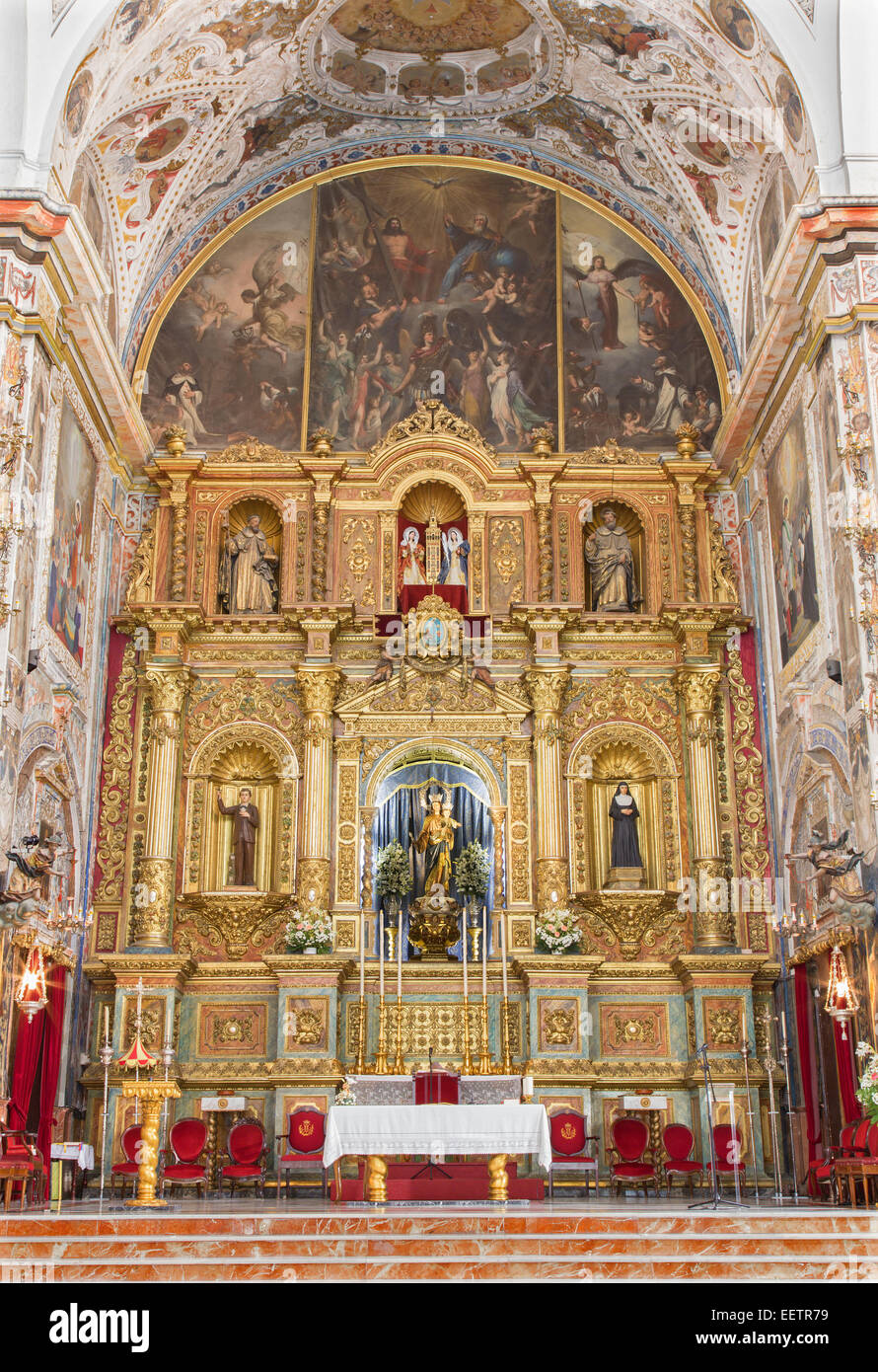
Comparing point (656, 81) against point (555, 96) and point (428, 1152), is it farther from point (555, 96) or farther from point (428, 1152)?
point (428, 1152)

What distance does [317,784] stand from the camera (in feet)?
62.8

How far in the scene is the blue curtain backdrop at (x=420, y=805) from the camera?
1944cm

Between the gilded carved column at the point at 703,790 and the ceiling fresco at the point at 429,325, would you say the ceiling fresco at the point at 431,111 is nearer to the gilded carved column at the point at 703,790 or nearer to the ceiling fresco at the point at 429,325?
the ceiling fresco at the point at 429,325

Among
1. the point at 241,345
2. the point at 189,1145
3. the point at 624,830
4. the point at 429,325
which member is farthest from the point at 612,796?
the point at 241,345

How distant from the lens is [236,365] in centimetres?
2112

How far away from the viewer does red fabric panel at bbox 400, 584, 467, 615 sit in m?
20.1

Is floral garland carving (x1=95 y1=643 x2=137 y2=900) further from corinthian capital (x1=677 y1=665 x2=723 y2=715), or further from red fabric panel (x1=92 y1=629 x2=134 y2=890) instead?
corinthian capital (x1=677 y1=665 x2=723 y2=715)

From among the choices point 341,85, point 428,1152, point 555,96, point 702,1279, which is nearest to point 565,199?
point 555,96

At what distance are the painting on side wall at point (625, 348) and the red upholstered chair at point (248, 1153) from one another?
34.3 ft

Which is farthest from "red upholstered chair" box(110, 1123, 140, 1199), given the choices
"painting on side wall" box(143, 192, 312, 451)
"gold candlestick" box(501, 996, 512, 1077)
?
"painting on side wall" box(143, 192, 312, 451)

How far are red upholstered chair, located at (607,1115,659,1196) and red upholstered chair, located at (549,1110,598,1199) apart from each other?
30cm

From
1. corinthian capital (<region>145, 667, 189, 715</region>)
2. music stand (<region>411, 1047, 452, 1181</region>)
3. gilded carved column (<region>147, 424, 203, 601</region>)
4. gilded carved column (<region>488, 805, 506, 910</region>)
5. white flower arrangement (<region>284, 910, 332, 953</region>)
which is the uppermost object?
gilded carved column (<region>147, 424, 203, 601</region>)

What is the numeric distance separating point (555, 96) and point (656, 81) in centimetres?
179

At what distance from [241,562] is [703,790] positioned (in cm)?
714
